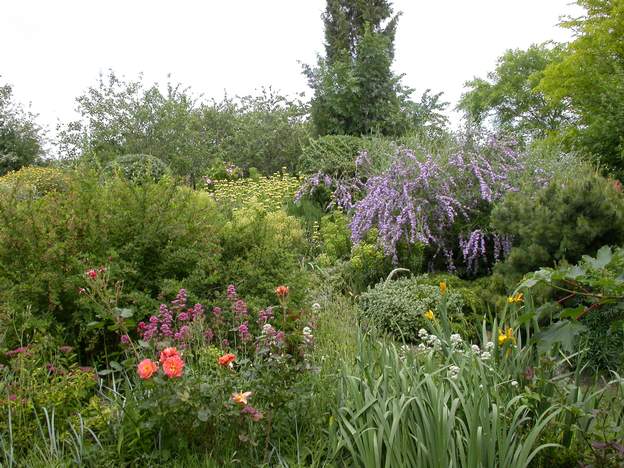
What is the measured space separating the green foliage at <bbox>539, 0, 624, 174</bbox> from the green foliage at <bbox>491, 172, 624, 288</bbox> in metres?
7.43

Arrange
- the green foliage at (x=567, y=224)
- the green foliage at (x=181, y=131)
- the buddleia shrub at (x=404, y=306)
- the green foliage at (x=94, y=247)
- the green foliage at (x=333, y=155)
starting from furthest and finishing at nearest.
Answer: the green foliage at (x=181, y=131), the green foliage at (x=333, y=155), the buddleia shrub at (x=404, y=306), the green foliage at (x=567, y=224), the green foliage at (x=94, y=247)

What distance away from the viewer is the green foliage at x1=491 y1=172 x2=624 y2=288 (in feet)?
16.4

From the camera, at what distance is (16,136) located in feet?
84.5

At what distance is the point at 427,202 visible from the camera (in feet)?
23.1

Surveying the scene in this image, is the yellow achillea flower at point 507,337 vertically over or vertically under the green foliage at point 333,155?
under

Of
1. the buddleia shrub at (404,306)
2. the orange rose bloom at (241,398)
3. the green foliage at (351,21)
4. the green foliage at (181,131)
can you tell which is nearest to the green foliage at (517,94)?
the green foliage at (351,21)

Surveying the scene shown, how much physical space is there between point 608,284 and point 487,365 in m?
0.68

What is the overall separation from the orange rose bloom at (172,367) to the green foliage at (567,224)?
3.51 meters

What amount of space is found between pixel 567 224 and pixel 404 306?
1550 millimetres

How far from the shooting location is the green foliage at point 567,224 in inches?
197

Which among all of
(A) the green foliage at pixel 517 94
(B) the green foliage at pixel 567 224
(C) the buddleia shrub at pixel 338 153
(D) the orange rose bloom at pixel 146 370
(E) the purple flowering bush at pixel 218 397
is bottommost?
(E) the purple flowering bush at pixel 218 397

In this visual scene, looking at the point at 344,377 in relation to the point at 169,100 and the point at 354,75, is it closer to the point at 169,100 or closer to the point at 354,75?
the point at 354,75

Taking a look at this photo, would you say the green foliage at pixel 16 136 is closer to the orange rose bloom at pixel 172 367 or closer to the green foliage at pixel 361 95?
the green foliage at pixel 361 95

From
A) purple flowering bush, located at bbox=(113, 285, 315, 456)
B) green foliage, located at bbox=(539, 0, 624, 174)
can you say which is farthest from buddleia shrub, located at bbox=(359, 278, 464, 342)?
green foliage, located at bbox=(539, 0, 624, 174)
